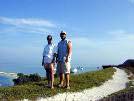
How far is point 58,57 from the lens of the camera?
2369cm

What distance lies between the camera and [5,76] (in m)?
51.7

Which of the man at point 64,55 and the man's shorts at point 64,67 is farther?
the man's shorts at point 64,67

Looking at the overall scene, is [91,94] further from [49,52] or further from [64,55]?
[49,52]

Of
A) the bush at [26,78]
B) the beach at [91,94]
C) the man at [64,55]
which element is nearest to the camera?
the beach at [91,94]

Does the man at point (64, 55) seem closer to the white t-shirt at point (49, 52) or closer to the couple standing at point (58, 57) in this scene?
the couple standing at point (58, 57)

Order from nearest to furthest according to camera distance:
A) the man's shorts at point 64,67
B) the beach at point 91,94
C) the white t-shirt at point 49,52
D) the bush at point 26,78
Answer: the beach at point 91,94, the white t-shirt at point 49,52, the man's shorts at point 64,67, the bush at point 26,78

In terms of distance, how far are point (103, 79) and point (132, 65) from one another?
78.5 ft

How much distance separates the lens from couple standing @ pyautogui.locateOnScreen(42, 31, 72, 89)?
22844 millimetres

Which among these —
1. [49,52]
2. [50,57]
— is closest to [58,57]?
[50,57]

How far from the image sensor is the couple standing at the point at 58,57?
899 inches

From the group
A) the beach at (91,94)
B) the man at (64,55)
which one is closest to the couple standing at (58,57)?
the man at (64,55)

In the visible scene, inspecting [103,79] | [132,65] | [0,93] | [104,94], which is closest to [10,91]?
[0,93]

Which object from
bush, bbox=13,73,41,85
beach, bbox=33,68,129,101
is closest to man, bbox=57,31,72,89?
beach, bbox=33,68,129,101

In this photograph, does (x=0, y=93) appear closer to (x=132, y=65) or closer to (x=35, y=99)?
(x=35, y=99)
